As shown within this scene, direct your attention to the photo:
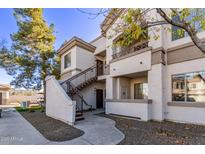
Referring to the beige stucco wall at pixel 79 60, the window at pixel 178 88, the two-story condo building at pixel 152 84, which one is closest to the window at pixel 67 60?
the beige stucco wall at pixel 79 60

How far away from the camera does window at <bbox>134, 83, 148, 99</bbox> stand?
496 inches

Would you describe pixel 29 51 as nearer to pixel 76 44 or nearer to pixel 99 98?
pixel 76 44

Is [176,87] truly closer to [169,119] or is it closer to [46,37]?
[169,119]

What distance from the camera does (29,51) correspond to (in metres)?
A: 16.1

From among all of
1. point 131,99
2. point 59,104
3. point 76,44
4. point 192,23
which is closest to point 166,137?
point 131,99

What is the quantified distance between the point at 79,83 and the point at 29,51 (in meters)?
6.11

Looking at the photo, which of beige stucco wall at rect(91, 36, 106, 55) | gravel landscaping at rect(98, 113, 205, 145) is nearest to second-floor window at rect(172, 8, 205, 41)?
gravel landscaping at rect(98, 113, 205, 145)

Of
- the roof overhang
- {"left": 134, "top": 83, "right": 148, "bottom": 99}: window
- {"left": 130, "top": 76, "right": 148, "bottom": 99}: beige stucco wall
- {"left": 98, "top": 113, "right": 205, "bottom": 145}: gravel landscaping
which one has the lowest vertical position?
{"left": 98, "top": 113, "right": 205, "bottom": 145}: gravel landscaping

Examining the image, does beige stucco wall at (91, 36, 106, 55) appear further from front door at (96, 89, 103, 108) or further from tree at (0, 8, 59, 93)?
tree at (0, 8, 59, 93)

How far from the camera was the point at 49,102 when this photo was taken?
12.6 metres

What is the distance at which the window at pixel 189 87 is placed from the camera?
26.8 feet

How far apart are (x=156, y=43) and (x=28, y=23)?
12.2m

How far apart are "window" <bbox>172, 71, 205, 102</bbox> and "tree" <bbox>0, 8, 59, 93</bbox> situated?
12686 millimetres

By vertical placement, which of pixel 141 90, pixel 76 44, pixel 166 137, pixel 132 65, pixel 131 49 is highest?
pixel 76 44
